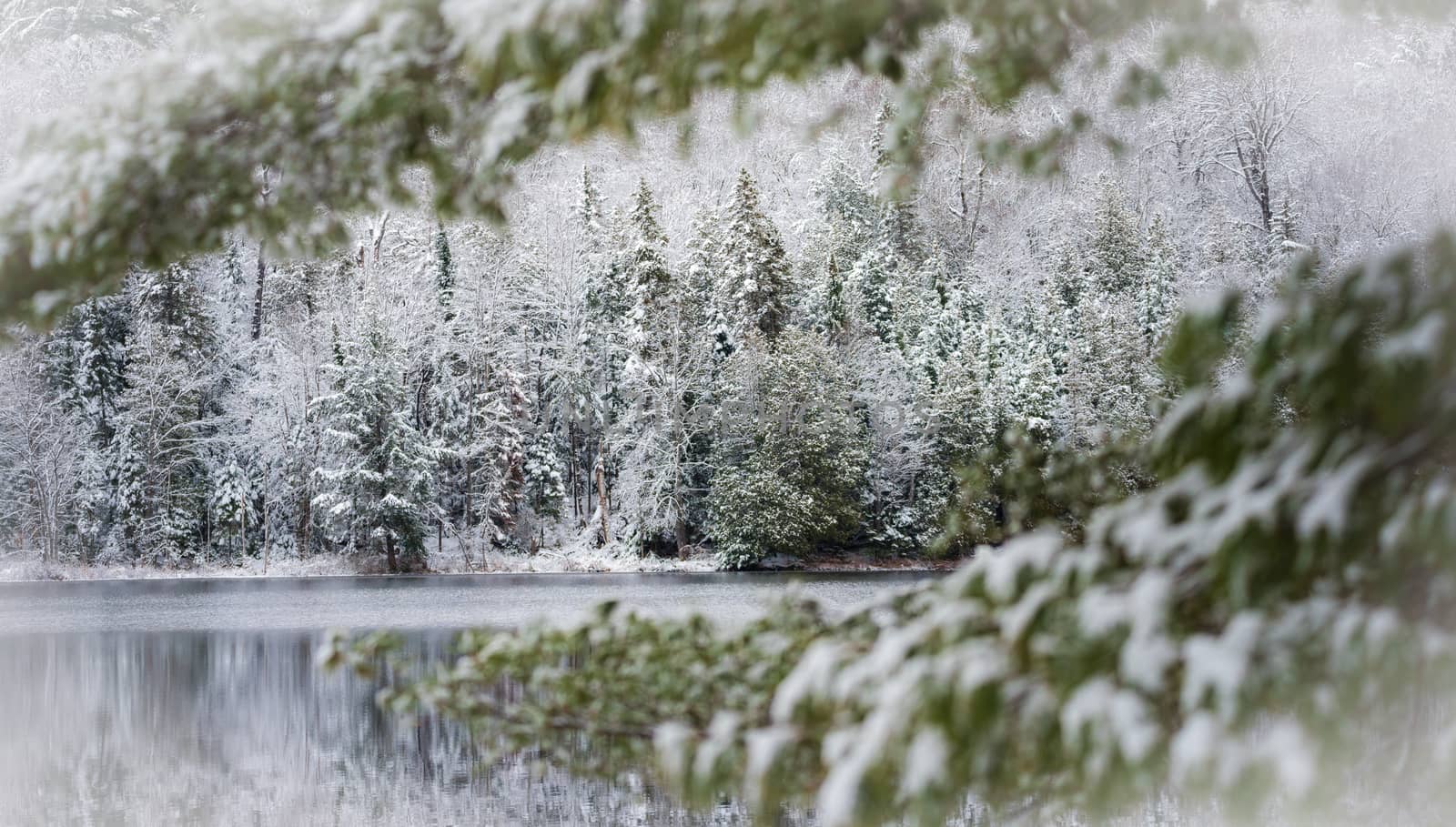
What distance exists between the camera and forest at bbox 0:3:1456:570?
30.0m

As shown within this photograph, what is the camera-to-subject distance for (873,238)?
37.8 metres

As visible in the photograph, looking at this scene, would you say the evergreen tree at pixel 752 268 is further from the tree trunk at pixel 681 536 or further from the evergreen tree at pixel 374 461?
the evergreen tree at pixel 374 461

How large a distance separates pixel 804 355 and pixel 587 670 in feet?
90.3

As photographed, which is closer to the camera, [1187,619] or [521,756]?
[1187,619]

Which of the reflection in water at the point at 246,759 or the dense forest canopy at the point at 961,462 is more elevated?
the dense forest canopy at the point at 961,462

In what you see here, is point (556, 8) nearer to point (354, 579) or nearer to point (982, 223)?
point (354, 579)

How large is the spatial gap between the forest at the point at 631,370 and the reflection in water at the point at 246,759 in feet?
52.0

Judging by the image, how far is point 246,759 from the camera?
1090 cm

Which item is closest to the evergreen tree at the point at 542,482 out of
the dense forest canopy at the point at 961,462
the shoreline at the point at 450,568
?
the shoreline at the point at 450,568

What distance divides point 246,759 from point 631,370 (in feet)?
70.7

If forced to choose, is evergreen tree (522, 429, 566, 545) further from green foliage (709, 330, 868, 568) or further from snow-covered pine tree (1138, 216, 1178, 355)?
snow-covered pine tree (1138, 216, 1178, 355)

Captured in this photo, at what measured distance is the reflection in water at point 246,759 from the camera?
9.20 meters

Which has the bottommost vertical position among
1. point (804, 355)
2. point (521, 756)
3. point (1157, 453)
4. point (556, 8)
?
point (521, 756)

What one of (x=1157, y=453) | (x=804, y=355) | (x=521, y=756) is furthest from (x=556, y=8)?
(x=804, y=355)
